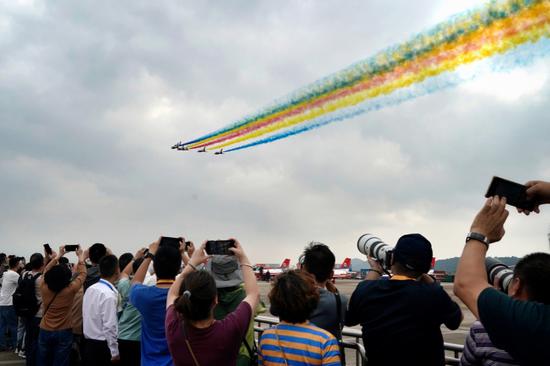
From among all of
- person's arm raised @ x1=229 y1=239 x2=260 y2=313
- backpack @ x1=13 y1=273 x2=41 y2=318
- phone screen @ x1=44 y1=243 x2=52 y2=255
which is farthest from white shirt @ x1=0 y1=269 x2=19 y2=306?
person's arm raised @ x1=229 y1=239 x2=260 y2=313

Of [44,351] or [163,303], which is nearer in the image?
[163,303]

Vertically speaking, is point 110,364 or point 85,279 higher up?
point 85,279

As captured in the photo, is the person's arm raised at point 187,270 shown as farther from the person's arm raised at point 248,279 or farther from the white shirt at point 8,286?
the white shirt at point 8,286

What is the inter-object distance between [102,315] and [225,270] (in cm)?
261

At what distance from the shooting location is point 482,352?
2840 mm

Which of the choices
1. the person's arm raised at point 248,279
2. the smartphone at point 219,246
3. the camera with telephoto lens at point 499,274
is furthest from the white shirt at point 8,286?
the camera with telephoto lens at point 499,274

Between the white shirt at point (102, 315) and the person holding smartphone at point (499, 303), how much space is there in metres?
4.74

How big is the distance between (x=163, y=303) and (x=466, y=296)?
2917mm

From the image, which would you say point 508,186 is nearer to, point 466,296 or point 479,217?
point 479,217

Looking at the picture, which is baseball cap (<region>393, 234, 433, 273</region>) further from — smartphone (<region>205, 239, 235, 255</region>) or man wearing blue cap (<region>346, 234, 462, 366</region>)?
smartphone (<region>205, 239, 235, 255</region>)

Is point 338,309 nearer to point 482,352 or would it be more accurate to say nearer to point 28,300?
point 482,352

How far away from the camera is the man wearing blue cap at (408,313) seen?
3.42 m

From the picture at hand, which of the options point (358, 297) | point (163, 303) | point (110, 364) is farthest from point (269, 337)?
point (110, 364)

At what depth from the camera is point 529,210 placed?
7.37 ft
